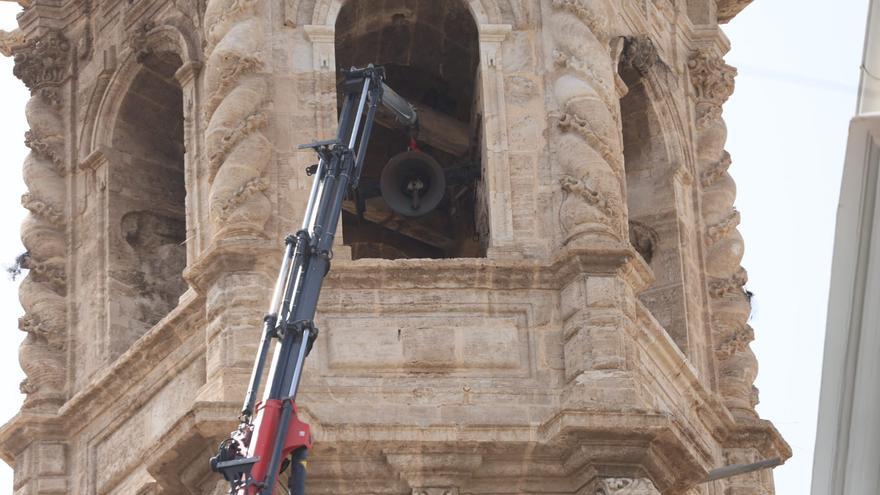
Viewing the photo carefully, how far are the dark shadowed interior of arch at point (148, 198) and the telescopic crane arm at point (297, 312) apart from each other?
2.23 m

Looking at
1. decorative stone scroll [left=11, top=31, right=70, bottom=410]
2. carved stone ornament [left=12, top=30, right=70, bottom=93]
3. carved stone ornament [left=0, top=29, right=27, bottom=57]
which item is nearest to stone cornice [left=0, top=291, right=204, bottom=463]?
decorative stone scroll [left=11, top=31, right=70, bottom=410]

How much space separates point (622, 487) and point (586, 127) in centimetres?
315

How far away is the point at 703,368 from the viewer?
2770cm

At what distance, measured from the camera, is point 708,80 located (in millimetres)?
29344

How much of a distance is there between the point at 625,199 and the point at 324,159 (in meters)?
2.34

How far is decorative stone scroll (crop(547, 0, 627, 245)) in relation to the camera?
25.8 m

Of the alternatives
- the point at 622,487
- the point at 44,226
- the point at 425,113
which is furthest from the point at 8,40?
the point at 622,487

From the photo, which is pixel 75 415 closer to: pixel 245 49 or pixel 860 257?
pixel 245 49

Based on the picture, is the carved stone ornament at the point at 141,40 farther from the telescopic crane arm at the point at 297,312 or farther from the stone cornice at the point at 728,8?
the stone cornice at the point at 728,8

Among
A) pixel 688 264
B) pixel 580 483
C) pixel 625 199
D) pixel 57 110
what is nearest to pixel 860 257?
pixel 580 483

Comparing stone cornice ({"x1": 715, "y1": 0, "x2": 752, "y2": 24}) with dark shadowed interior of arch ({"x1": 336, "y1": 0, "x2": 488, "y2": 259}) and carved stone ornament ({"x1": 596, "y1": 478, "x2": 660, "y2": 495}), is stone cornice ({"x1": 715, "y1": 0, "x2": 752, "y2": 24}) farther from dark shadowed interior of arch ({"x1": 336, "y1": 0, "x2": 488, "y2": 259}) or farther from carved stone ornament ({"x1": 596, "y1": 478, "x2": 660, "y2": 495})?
carved stone ornament ({"x1": 596, "y1": 478, "x2": 660, "y2": 495})

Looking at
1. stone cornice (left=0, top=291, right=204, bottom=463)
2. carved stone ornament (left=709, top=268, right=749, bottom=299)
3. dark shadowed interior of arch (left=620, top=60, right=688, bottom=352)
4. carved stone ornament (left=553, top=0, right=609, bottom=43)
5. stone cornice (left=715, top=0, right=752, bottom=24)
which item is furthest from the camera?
stone cornice (left=715, top=0, right=752, bottom=24)

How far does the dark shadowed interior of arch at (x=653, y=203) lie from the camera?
27.8 metres

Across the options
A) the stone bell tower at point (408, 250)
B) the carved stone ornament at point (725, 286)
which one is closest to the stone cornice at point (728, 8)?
the stone bell tower at point (408, 250)
